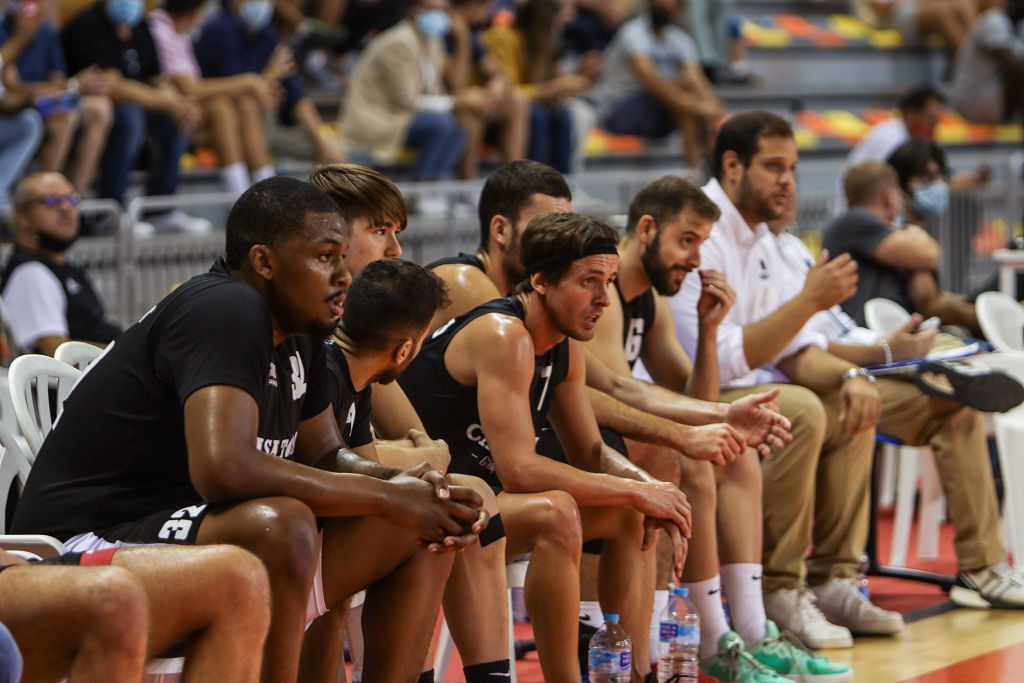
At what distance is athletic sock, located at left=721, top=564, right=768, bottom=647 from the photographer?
15.3ft

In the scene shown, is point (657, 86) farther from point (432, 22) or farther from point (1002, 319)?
point (1002, 319)

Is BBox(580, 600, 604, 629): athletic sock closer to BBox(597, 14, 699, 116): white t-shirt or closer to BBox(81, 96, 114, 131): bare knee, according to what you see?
BBox(81, 96, 114, 131): bare knee

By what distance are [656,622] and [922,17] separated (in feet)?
38.9

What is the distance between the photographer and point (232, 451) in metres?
2.88

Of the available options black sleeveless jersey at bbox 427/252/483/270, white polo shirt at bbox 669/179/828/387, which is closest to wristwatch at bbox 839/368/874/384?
white polo shirt at bbox 669/179/828/387

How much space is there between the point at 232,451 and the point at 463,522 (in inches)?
21.2

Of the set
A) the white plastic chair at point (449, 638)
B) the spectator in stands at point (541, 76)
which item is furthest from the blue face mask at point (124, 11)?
the white plastic chair at point (449, 638)

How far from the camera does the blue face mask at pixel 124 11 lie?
8209 mm

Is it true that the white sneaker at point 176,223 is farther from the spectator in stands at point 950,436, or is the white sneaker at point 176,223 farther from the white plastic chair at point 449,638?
the white plastic chair at point 449,638

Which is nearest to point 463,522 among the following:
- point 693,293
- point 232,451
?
point 232,451

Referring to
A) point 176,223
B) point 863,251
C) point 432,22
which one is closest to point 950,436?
point 863,251

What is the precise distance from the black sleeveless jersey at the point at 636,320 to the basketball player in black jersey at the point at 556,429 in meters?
0.62

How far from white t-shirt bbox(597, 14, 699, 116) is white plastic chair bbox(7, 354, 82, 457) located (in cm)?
799

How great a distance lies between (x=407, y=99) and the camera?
958 cm
